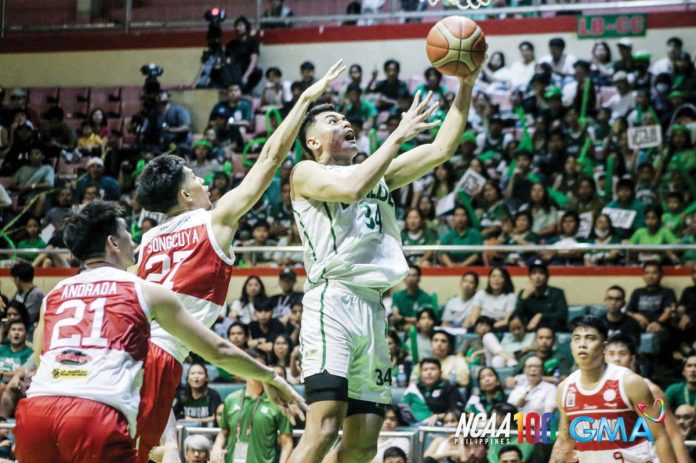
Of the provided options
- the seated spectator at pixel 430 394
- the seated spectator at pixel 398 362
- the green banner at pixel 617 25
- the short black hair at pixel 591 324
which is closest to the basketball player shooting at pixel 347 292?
the short black hair at pixel 591 324

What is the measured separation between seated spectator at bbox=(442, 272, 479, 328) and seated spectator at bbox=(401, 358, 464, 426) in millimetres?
1641

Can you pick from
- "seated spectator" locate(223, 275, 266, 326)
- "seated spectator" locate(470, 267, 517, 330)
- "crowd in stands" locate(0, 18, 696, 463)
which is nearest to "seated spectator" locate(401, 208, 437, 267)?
"crowd in stands" locate(0, 18, 696, 463)

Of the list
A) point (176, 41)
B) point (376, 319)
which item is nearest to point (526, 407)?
point (376, 319)

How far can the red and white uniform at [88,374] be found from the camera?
4.25 metres

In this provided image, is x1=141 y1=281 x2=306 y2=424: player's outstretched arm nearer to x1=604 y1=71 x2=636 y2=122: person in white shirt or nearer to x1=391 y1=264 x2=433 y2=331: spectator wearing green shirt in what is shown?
x1=391 y1=264 x2=433 y2=331: spectator wearing green shirt

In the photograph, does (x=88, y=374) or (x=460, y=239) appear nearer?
(x=88, y=374)

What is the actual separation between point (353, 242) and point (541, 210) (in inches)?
301

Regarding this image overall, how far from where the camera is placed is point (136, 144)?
54.6ft

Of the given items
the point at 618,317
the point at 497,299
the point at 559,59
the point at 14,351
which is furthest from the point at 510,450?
the point at 559,59

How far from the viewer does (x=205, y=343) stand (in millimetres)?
4559

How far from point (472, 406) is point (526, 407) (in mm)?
528

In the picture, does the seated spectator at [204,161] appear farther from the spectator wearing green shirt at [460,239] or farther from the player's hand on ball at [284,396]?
the player's hand on ball at [284,396]

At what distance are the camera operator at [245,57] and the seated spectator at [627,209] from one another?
714 cm

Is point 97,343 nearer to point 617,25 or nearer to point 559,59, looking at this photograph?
point 559,59
